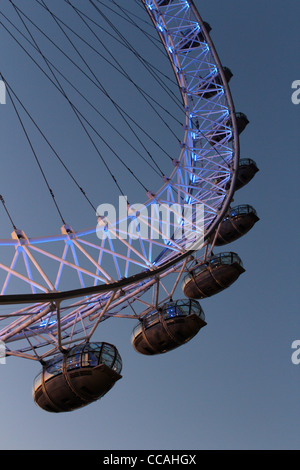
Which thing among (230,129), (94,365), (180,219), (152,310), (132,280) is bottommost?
(94,365)

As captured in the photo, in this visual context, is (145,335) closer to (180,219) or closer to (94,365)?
(94,365)

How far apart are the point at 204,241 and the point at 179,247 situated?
1601mm

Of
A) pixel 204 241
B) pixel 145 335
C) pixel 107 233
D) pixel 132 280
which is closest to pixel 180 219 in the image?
pixel 204 241

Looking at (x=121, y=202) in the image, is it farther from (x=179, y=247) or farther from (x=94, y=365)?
(x=94, y=365)

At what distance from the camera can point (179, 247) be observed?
23109 mm

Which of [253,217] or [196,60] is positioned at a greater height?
[196,60]

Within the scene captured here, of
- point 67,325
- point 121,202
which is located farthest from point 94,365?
point 121,202

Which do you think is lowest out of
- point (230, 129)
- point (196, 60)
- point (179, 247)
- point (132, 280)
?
point (132, 280)

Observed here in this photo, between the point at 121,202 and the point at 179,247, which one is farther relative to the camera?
the point at 121,202
